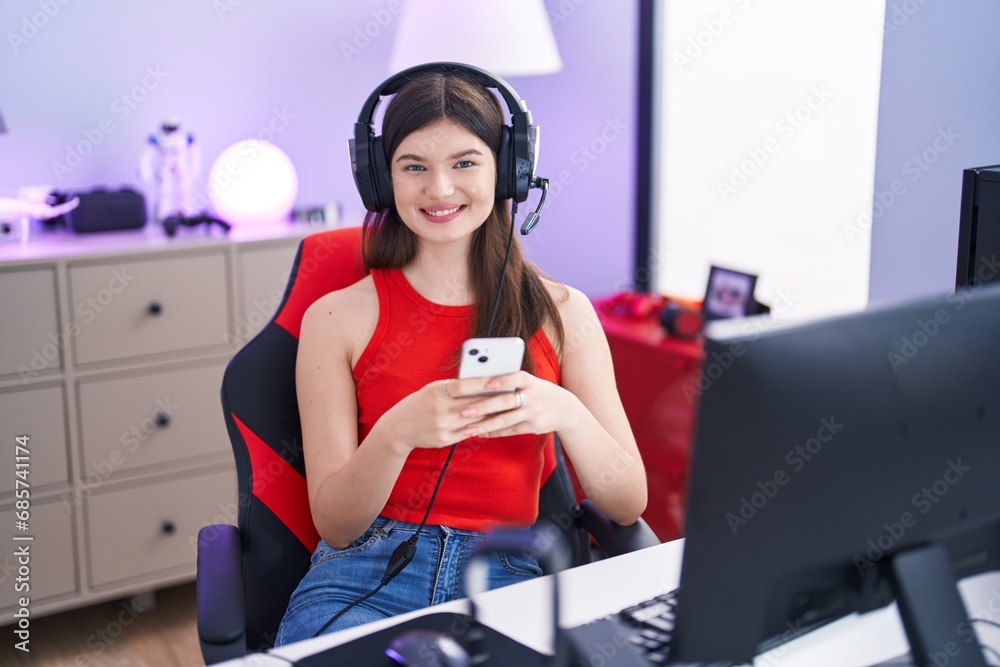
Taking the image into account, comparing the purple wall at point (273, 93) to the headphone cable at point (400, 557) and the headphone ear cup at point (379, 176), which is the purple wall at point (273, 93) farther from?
the headphone cable at point (400, 557)

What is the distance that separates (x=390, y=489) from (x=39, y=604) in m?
1.43

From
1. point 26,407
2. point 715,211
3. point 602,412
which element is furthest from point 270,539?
point 715,211

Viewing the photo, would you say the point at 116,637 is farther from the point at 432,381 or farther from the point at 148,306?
the point at 432,381

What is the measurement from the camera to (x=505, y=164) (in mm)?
1474

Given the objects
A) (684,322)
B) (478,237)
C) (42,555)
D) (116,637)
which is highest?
(478,237)

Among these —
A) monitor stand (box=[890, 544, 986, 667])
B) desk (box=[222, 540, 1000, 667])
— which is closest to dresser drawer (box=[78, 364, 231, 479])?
desk (box=[222, 540, 1000, 667])

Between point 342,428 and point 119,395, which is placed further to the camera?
point 119,395

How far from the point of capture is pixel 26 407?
2.30 m

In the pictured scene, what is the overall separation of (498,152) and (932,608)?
0.85 m

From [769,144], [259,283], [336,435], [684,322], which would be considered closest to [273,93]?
[259,283]

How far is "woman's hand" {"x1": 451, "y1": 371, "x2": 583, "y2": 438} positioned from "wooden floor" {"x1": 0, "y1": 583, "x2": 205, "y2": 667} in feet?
4.53

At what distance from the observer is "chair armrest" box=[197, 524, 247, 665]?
112cm

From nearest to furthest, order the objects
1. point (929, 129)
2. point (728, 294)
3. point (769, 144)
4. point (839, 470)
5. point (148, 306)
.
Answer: point (839, 470) → point (929, 129) → point (148, 306) → point (728, 294) → point (769, 144)

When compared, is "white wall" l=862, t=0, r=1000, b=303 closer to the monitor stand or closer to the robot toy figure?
the monitor stand
